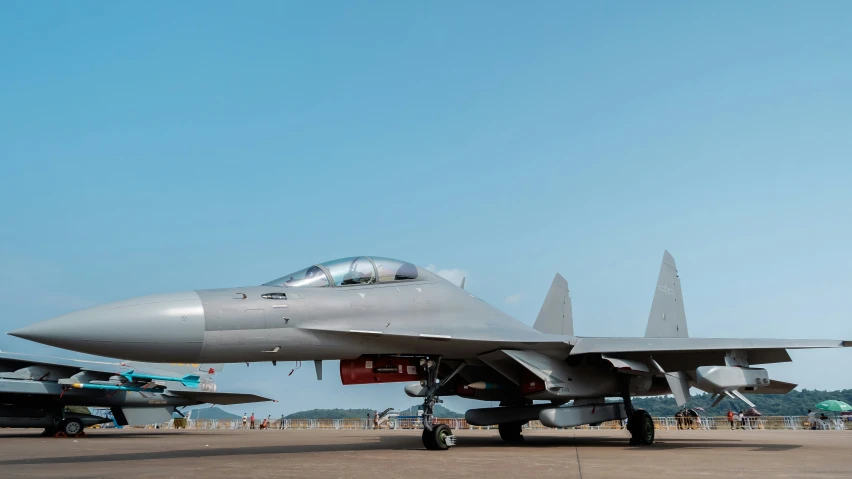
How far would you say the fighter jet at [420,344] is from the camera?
7453 mm

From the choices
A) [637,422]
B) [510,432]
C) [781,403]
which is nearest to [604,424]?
[510,432]

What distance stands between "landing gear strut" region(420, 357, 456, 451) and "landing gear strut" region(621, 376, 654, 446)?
12.0 ft

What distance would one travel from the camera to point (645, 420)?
11.5 metres

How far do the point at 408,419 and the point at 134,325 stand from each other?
79.1 feet

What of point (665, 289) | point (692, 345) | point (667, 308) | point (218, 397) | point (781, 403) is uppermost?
point (665, 289)

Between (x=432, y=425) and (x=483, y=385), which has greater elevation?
(x=483, y=385)

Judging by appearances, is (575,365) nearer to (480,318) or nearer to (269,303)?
(480,318)

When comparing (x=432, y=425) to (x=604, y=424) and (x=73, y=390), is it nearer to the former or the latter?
(x=73, y=390)

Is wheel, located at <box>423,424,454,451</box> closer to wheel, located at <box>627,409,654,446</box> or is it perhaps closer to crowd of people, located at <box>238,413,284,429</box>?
wheel, located at <box>627,409,654,446</box>

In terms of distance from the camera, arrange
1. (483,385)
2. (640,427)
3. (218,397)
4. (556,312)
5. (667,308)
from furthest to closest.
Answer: (218,397) < (556,312) < (667,308) < (640,427) < (483,385)

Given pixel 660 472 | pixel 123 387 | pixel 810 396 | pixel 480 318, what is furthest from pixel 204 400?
pixel 810 396

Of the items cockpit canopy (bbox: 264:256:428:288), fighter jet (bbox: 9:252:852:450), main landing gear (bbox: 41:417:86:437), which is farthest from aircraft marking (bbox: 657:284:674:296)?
main landing gear (bbox: 41:417:86:437)

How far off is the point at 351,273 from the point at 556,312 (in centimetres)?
915

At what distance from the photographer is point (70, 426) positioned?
66.0 feet
